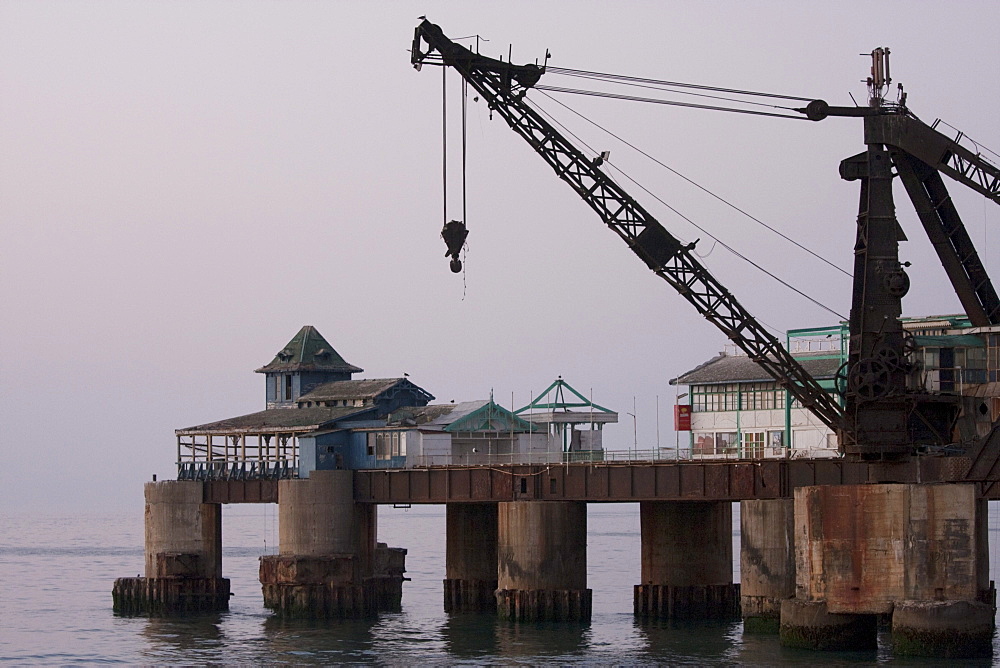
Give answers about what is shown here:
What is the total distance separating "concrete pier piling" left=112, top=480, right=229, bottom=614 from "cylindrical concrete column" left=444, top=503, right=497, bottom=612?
1151 cm

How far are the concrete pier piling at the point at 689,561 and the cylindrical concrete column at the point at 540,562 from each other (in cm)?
553

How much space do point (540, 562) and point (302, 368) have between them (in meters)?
30.2

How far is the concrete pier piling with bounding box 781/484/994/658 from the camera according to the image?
61031 mm

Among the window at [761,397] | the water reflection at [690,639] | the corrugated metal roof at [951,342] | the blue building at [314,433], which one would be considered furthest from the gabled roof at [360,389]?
the corrugated metal roof at [951,342]

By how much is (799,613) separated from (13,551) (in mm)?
133201

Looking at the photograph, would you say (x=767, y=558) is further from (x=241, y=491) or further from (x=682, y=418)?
(x=241, y=491)

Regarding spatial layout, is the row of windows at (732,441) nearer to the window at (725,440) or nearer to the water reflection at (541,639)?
the window at (725,440)

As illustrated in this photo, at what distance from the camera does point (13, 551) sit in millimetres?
Answer: 181250

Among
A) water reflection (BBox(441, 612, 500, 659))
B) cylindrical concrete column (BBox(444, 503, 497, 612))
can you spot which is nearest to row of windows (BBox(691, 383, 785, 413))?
cylindrical concrete column (BBox(444, 503, 497, 612))

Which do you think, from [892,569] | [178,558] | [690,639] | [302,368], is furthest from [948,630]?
[302,368]

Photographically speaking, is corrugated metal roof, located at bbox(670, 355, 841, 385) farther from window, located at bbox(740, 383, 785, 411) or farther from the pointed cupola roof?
the pointed cupola roof

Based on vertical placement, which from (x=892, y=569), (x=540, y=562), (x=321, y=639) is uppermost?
(x=892, y=569)

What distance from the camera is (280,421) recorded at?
90312 mm

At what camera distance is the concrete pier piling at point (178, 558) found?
85.2m
